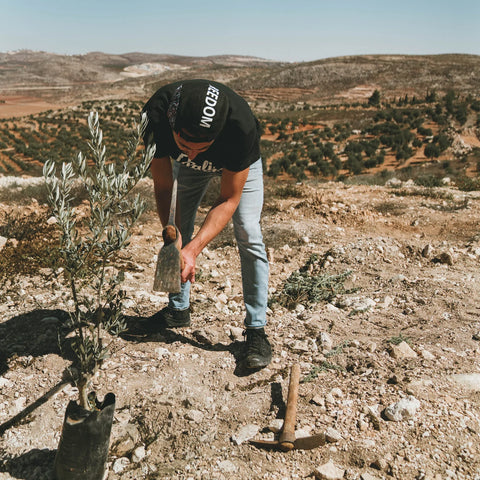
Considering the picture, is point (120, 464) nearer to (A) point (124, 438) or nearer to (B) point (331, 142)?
(A) point (124, 438)

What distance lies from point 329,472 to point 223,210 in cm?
134

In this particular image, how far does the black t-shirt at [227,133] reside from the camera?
210 centimetres

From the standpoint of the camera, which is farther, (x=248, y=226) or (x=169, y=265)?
(x=248, y=226)

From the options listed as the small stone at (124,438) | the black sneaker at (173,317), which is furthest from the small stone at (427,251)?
the small stone at (124,438)

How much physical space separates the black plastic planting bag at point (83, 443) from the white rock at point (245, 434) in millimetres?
621

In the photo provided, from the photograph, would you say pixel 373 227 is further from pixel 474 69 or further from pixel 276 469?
pixel 474 69

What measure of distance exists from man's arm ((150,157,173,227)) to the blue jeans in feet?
0.30

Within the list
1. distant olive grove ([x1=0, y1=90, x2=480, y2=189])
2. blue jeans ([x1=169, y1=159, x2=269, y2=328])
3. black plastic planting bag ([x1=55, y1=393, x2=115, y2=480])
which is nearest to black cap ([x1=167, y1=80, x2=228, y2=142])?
blue jeans ([x1=169, y1=159, x2=269, y2=328])

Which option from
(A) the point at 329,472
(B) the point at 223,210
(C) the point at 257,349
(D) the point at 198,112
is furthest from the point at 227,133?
(A) the point at 329,472

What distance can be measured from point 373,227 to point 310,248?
1.16m

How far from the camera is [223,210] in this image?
2.29 meters

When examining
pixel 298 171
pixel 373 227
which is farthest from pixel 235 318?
pixel 298 171

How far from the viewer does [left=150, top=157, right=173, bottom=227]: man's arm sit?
2.38 metres

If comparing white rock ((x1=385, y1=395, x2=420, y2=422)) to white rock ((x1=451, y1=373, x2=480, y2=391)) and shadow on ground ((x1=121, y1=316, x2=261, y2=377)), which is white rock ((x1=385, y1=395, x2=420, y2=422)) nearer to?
white rock ((x1=451, y1=373, x2=480, y2=391))
